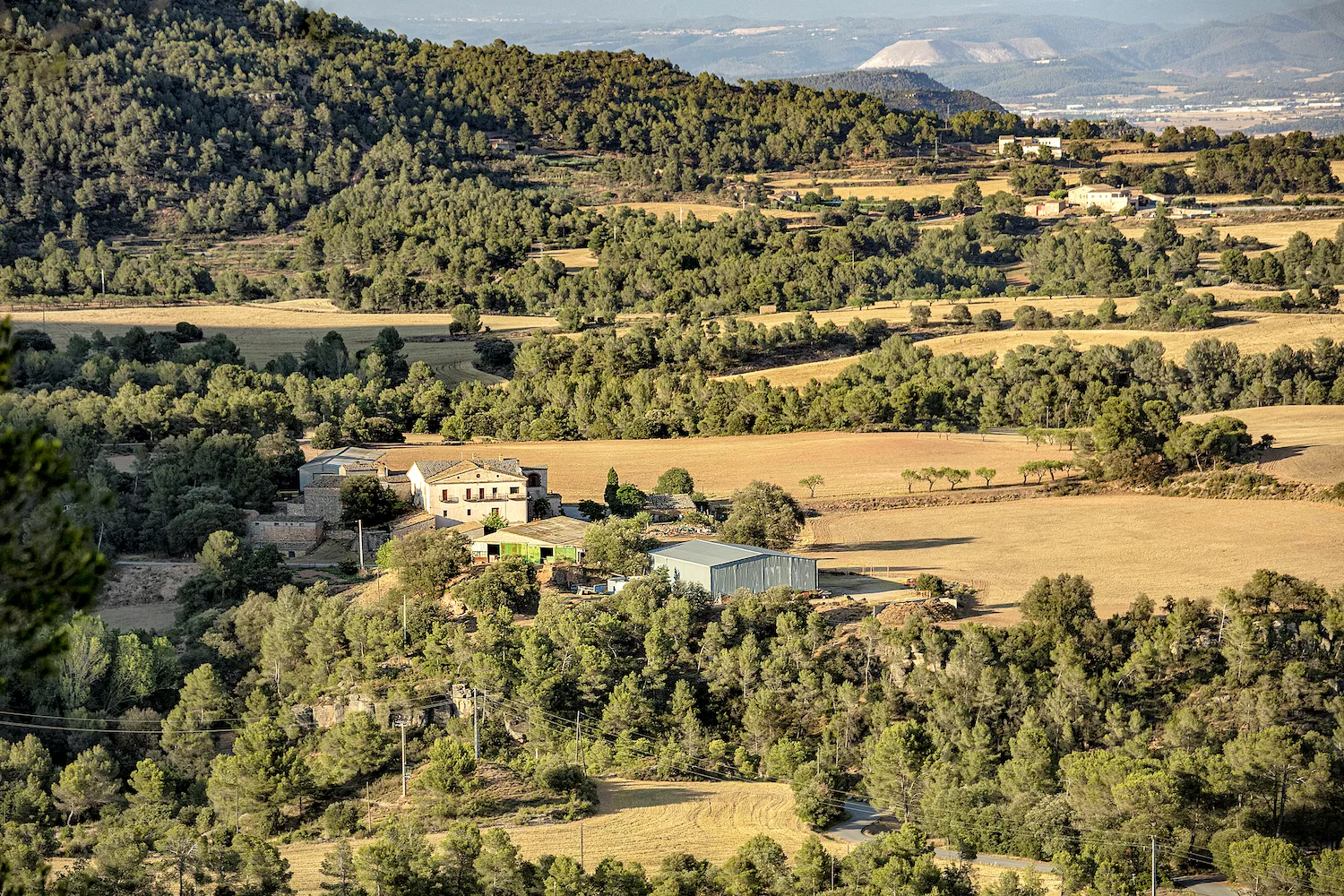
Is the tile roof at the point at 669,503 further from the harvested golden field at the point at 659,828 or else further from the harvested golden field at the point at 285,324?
the harvested golden field at the point at 285,324

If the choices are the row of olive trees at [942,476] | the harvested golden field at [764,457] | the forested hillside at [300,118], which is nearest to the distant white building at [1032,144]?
the forested hillside at [300,118]

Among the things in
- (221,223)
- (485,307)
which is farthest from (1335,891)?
(221,223)

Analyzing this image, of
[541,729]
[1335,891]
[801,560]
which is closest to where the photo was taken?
[1335,891]

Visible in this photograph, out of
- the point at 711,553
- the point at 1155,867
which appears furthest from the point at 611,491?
the point at 1155,867

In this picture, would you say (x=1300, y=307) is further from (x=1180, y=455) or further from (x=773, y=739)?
(x=773, y=739)

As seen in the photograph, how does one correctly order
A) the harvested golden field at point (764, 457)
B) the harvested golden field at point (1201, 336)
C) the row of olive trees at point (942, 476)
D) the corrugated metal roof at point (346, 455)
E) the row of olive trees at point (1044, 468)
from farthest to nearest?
the harvested golden field at point (1201, 336)
the corrugated metal roof at point (346, 455)
the harvested golden field at point (764, 457)
the row of olive trees at point (1044, 468)
the row of olive trees at point (942, 476)

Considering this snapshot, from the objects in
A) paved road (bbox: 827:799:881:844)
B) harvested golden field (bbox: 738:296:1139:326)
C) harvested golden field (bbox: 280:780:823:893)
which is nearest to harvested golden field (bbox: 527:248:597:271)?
harvested golden field (bbox: 738:296:1139:326)
